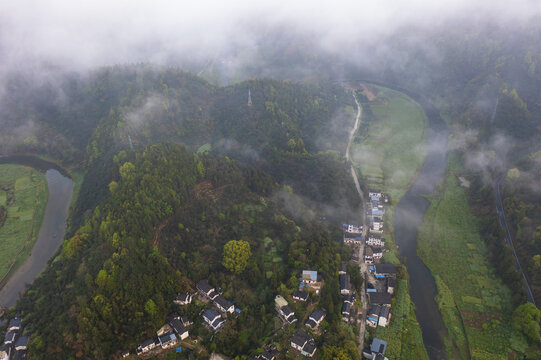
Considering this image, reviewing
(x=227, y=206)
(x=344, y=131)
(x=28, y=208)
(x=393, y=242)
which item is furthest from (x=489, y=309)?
(x=28, y=208)

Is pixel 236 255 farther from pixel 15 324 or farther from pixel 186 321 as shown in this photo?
pixel 15 324

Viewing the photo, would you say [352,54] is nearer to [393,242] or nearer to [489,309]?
[393,242]

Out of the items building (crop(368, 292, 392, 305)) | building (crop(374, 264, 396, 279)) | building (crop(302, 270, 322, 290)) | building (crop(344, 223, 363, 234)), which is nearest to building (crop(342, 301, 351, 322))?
building (crop(368, 292, 392, 305))

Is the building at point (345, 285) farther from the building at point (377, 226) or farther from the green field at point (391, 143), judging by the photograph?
the green field at point (391, 143)

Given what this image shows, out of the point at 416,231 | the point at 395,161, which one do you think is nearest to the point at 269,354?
the point at 416,231

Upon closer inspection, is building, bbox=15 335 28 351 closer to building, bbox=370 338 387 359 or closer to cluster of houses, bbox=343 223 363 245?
building, bbox=370 338 387 359

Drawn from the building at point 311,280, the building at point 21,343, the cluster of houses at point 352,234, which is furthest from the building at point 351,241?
the building at point 21,343

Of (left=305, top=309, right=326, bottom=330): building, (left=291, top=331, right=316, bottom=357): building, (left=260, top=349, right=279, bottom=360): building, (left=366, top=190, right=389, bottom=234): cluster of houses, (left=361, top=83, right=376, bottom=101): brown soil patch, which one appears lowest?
(left=260, top=349, right=279, bottom=360): building

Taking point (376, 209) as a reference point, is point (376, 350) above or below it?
below
